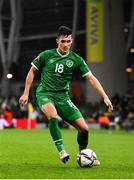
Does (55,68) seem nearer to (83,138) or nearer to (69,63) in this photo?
(69,63)

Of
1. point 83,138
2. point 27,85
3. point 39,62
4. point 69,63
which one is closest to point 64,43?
point 69,63

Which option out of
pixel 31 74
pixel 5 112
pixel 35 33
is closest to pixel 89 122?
pixel 5 112

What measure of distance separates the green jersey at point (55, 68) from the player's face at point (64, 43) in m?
0.10

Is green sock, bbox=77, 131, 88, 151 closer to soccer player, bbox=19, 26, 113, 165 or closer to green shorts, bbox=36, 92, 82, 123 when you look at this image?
soccer player, bbox=19, 26, 113, 165

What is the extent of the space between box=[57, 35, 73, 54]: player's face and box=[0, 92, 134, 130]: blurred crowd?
23147mm

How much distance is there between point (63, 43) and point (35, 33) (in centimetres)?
5083

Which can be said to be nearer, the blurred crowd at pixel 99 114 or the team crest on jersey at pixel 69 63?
the team crest on jersey at pixel 69 63

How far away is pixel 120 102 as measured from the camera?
1576 inches

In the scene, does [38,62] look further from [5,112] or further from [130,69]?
[130,69]

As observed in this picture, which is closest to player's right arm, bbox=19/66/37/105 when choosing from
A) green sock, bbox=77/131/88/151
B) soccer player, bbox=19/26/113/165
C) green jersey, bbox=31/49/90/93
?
soccer player, bbox=19/26/113/165

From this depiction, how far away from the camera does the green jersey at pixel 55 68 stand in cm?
1232

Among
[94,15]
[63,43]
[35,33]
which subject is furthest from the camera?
[35,33]

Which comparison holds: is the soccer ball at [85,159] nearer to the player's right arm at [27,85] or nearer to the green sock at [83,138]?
the green sock at [83,138]

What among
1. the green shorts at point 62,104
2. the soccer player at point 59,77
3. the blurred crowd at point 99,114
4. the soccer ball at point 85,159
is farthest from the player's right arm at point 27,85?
the blurred crowd at point 99,114
